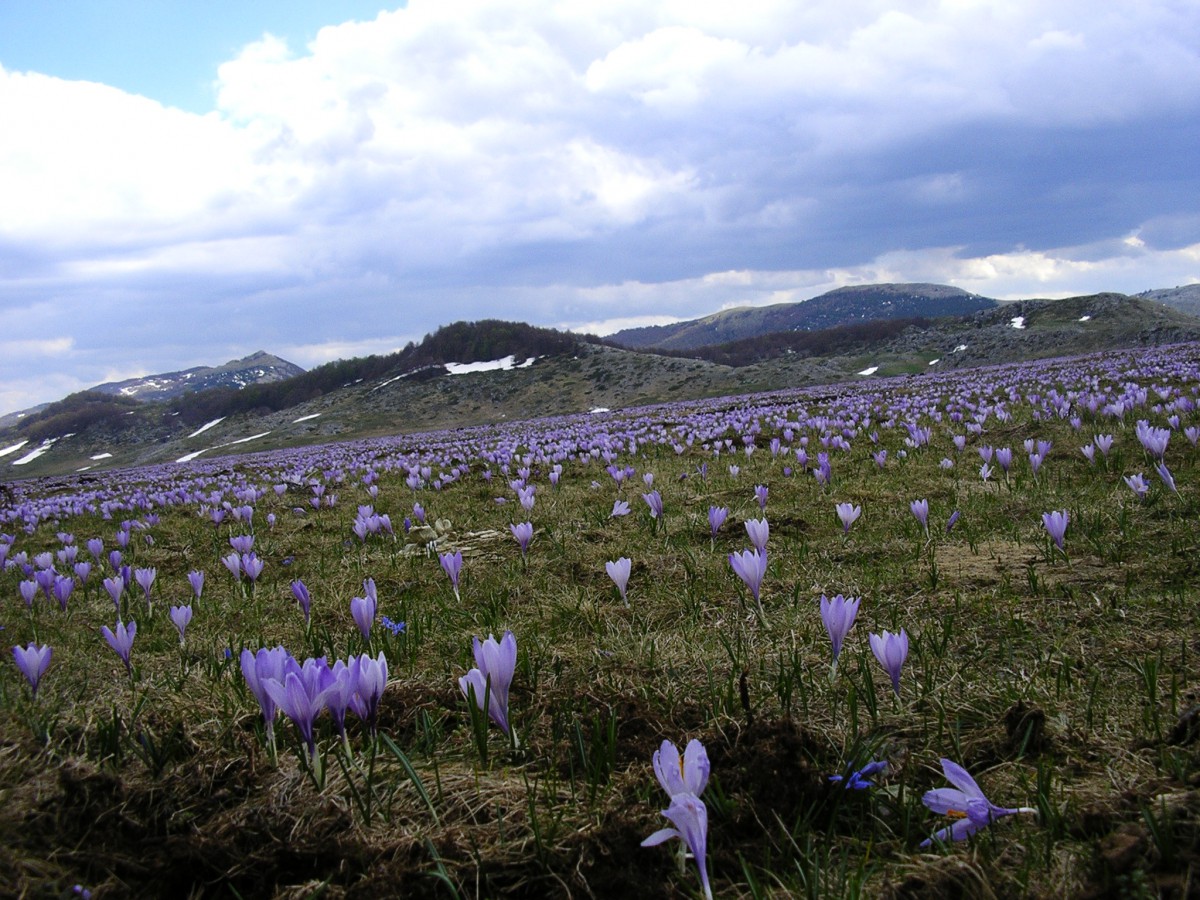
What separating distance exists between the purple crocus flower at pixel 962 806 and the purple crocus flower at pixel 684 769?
1.79 feet

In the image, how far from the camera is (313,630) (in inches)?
142

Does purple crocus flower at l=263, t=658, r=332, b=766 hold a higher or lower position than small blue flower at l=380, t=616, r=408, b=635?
higher

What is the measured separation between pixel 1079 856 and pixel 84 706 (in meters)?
3.15

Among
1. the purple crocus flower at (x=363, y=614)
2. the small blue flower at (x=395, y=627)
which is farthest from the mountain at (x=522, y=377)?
the purple crocus flower at (x=363, y=614)

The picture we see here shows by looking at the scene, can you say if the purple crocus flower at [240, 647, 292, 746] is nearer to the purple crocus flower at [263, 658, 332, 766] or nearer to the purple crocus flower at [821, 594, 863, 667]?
the purple crocus flower at [263, 658, 332, 766]

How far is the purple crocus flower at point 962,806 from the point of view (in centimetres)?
151

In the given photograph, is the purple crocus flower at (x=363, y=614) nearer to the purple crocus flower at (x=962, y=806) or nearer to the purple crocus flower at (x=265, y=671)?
the purple crocus flower at (x=265, y=671)

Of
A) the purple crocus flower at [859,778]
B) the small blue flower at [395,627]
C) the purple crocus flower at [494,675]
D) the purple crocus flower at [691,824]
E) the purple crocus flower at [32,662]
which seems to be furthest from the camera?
the small blue flower at [395,627]

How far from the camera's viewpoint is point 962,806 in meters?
1.55

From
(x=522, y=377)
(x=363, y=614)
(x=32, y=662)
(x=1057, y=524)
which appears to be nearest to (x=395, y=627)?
(x=363, y=614)

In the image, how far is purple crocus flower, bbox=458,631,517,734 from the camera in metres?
2.03

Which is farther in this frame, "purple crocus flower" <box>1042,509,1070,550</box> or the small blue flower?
"purple crocus flower" <box>1042,509,1070,550</box>

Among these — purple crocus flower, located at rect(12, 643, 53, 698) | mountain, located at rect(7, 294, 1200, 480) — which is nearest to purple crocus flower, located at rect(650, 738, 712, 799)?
purple crocus flower, located at rect(12, 643, 53, 698)

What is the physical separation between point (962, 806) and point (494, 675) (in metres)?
1.26
